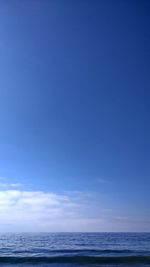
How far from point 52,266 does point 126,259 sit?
7.38 meters

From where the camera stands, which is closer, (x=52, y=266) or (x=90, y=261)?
(x=52, y=266)

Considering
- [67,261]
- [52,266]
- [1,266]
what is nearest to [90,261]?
[67,261]

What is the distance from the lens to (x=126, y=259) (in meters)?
26.2

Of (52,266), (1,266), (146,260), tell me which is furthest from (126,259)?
(1,266)

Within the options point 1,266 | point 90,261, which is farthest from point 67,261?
point 1,266

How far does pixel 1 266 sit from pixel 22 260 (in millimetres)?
4019

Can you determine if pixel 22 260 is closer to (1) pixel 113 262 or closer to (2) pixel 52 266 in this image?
(2) pixel 52 266

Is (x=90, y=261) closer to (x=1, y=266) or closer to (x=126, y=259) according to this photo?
(x=126, y=259)

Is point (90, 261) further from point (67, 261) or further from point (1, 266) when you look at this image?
point (1, 266)

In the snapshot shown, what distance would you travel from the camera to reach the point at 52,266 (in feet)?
73.8

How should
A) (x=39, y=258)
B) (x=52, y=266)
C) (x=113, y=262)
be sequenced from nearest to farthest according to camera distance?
(x=52, y=266), (x=113, y=262), (x=39, y=258)

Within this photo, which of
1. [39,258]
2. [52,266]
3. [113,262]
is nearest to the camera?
[52,266]

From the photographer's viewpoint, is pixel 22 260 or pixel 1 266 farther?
pixel 22 260

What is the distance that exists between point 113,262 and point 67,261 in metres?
4.06
